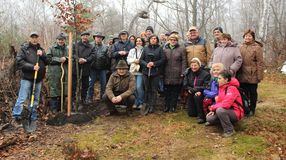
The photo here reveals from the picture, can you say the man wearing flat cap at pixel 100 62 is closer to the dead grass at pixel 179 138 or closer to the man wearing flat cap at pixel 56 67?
the man wearing flat cap at pixel 56 67

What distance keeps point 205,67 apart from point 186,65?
0.44 m

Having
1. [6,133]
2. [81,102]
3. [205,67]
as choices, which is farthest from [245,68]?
[6,133]

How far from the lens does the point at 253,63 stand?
22.3 ft

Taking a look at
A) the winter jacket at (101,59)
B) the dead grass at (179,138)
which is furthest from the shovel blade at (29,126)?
the winter jacket at (101,59)

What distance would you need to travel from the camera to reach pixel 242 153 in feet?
17.6

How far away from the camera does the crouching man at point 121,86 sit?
292 inches

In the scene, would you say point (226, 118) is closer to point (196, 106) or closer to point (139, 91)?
point (196, 106)

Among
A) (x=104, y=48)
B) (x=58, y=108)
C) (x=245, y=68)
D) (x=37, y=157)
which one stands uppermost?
(x=104, y=48)

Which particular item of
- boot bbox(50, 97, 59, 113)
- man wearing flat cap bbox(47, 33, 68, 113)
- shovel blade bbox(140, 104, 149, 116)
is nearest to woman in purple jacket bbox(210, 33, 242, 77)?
shovel blade bbox(140, 104, 149, 116)

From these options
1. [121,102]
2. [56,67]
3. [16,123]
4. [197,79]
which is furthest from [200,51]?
[16,123]

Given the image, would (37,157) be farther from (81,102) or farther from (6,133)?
(81,102)

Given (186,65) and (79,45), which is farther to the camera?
(79,45)

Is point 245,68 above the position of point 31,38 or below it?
below

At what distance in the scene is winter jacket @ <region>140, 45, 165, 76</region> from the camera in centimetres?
758
